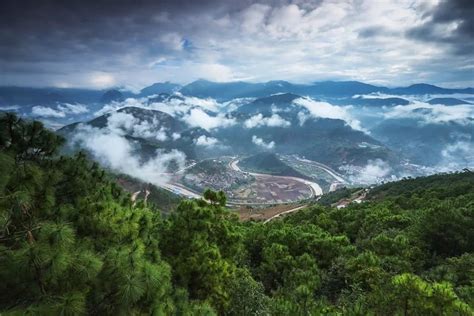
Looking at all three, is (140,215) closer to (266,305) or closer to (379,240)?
(266,305)

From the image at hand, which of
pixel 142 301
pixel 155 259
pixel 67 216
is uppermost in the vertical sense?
pixel 67 216

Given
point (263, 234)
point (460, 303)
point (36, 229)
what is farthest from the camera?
point (263, 234)

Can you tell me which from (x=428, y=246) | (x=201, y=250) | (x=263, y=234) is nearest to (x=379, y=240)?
(x=428, y=246)

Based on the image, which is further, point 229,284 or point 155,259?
point 229,284

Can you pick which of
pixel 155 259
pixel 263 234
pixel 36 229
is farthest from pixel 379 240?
pixel 36 229

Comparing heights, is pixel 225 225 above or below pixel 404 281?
below

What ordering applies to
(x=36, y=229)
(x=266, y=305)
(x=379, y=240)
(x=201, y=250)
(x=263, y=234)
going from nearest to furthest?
(x=36, y=229) < (x=266, y=305) < (x=201, y=250) < (x=379, y=240) < (x=263, y=234)
